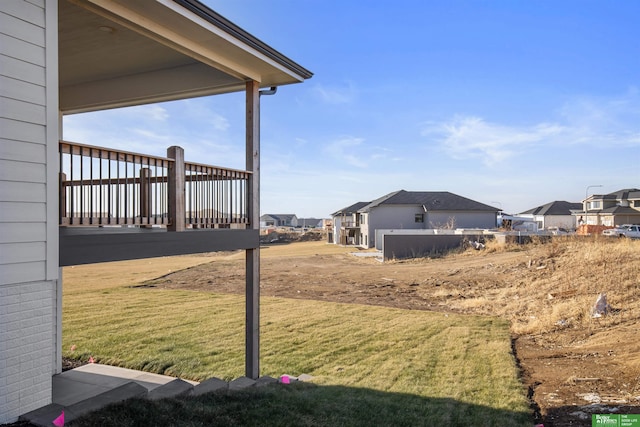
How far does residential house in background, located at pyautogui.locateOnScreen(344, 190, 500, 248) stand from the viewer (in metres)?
41.4

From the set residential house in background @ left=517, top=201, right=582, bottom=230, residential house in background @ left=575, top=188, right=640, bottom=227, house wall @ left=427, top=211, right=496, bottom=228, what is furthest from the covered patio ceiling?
residential house in background @ left=517, top=201, right=582, bottom=230

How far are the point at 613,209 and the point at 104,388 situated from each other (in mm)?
60336

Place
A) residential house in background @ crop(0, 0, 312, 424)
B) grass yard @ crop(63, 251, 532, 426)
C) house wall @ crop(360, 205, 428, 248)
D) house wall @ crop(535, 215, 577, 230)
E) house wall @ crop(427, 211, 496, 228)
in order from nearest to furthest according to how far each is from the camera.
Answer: residential house in background @ crop(0, 0, 312, 424)
grass yard @ crop(63, 251, 532, 426)
house wall @ crop(427, 211, 496, 228)
house wall @ crop(360, 205, 428, 248)
house wall @ crop(535, 215, 577, 230)

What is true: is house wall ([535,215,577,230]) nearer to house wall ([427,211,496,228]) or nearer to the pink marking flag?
house wall ([427,211,496,228])

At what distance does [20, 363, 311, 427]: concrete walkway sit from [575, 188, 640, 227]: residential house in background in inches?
2115

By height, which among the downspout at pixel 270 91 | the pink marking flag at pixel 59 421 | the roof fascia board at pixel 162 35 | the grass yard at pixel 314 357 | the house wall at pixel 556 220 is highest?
the roof fascia board at pixel 162 35

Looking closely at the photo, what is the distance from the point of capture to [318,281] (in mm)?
21062

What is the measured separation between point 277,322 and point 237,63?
7.84 meters

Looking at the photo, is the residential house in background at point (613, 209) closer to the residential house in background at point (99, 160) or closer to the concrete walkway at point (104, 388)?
the residential house in background at point (99, 160)

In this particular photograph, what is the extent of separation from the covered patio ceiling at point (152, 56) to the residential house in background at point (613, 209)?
175 feet

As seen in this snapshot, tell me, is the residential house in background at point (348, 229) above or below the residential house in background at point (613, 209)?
below

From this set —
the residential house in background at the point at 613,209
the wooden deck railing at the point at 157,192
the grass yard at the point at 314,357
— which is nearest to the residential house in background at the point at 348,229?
the residential house in background at the point at 613,209

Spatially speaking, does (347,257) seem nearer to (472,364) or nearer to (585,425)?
(472,364)

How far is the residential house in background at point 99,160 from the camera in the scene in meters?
3.89
